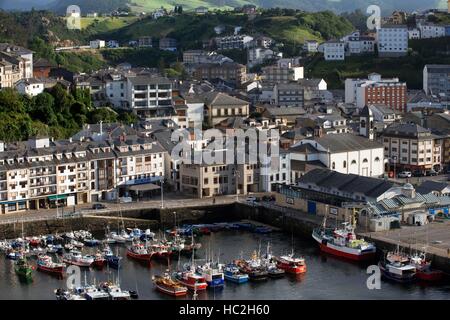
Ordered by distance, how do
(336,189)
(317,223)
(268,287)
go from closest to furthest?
(268,287)
(317,223)
(336,189)

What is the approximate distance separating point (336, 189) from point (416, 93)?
51.1 feet

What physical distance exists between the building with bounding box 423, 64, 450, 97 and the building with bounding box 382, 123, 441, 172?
10.9 meters

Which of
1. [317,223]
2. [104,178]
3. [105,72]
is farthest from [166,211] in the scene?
[105,72]

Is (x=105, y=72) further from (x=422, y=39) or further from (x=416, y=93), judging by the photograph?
(x=422, y=39)

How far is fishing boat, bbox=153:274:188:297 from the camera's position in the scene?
12.4 metres

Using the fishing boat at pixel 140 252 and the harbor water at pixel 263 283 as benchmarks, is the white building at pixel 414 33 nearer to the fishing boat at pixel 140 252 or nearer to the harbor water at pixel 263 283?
the harbor water at pixel 263 283

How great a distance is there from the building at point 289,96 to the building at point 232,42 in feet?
47.1

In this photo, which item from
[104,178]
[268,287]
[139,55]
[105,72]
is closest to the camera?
[268,287]

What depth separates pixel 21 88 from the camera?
24922mm

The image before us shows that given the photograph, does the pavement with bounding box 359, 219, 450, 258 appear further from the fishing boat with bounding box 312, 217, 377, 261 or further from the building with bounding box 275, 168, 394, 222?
the building with bounding box 275, 168, 394, 222

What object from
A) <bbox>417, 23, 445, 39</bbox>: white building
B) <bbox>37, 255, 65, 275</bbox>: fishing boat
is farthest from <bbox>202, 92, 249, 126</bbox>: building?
<bbox>417, 23, 445, 39</bbox>: white building

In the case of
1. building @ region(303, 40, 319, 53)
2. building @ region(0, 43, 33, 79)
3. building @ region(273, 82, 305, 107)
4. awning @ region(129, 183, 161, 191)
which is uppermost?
building @ region(303, 40, 319, 53)

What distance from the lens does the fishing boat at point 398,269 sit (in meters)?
13.1

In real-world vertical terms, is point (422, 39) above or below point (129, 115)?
above
